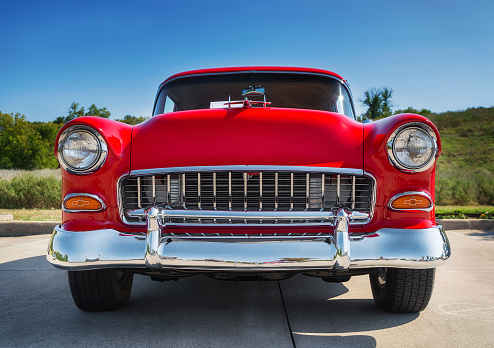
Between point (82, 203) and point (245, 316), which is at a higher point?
point (82, 203)

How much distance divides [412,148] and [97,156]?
163 cm

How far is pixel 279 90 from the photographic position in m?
3.02

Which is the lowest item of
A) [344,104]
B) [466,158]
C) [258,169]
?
[466,158]

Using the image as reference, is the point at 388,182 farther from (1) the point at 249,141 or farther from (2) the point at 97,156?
(2) the point at 97,156

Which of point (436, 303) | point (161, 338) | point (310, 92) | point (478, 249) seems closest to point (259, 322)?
point (161, 338)

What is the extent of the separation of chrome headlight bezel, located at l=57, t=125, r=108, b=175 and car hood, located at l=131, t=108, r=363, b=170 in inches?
6.0

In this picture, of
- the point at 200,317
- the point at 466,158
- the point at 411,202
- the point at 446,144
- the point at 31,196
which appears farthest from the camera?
the point at 446,144

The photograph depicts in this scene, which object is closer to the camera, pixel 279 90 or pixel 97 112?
pixel 279 90

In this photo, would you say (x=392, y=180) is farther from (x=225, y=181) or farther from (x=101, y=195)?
(x=101, y=195)

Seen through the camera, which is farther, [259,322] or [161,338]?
[259,322]

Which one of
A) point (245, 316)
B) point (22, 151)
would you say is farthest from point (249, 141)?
point (22, 151)

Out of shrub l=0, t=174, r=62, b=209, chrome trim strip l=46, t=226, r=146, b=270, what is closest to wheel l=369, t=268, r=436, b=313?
chrome trim strip l=46, t=226, r=146, b=270

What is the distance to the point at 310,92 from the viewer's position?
3039 mm

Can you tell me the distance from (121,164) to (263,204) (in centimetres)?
77
